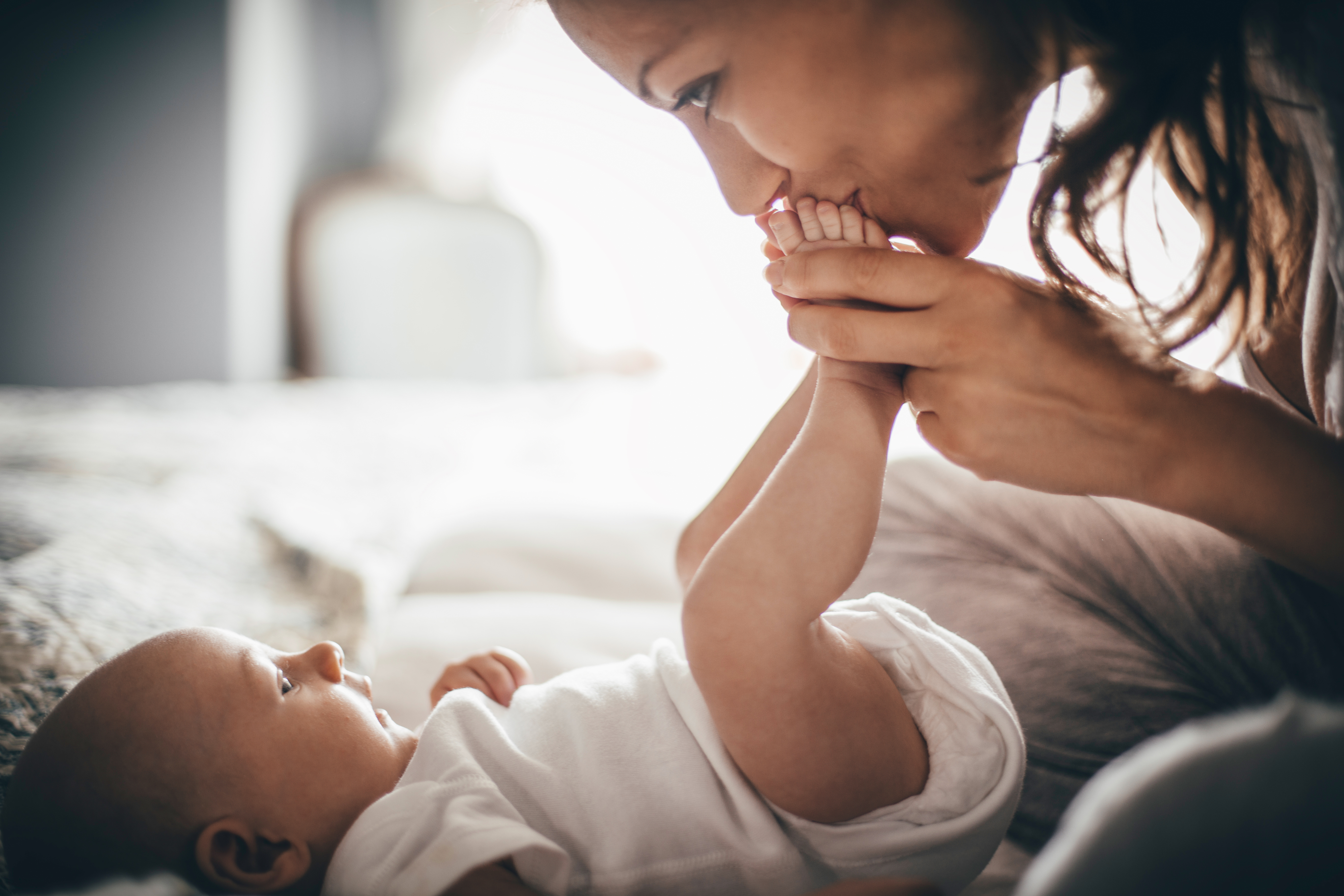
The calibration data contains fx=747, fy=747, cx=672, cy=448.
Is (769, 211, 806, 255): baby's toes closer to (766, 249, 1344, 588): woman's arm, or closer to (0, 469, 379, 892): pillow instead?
(766, 249, 1344, 588): woman's arm

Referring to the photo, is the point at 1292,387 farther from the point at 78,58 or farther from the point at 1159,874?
the point at 78,58

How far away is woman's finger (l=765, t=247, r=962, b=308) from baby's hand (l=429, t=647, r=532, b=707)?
0.47 meters

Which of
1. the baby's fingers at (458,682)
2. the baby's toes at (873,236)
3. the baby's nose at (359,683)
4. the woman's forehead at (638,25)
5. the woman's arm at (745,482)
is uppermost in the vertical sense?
the woman's forehead at (638,25)

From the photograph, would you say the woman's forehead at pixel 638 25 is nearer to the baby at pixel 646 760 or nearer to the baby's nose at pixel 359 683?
the baby at pixel 646 760

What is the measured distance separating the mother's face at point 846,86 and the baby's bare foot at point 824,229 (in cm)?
2

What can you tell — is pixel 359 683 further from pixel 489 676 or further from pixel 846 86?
pixel 846 86

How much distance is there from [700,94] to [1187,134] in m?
0.36

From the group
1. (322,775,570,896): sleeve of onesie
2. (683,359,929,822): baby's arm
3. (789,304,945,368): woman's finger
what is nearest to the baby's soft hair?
(322,775,570,896): sleeve of onesie

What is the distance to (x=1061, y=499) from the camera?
0.79m

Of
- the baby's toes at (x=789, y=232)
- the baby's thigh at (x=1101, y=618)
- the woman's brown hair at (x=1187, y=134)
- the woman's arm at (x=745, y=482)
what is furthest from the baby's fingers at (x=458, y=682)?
the woman's brown hair at (x=1187, y=134)

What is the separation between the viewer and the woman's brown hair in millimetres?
500

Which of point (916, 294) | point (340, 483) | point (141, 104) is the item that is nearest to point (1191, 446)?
point (916, 294)

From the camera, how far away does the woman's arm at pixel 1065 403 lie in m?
0.51

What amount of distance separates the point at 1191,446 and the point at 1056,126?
259 mm
